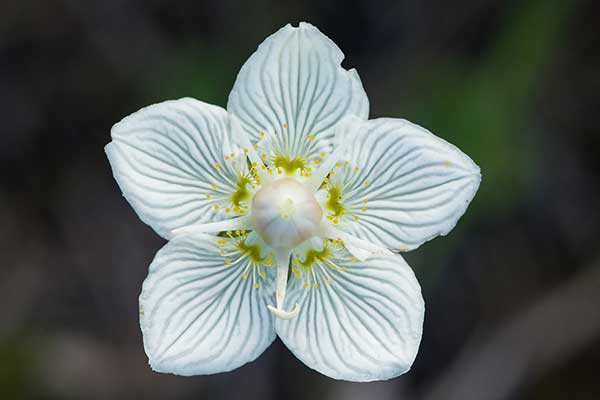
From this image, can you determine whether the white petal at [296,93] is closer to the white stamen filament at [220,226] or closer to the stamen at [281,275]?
the white stamen filament at [220,226]

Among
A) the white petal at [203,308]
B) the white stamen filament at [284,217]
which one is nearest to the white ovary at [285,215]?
the white stamen filament at [284,217]

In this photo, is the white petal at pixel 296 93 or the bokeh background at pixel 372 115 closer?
the white petal at pixel 296 93

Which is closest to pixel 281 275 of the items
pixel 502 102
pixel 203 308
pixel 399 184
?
pixel 203 308

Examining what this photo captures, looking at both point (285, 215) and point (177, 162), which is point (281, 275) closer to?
point (285, 215)

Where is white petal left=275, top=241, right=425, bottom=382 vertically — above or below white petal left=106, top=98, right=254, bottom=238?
below

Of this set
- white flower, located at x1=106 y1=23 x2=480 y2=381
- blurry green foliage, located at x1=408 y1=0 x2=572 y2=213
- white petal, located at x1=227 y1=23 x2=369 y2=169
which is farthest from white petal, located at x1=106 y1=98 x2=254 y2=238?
blurry green foliage, located at x1=408 y1=0 x2=572 y2=213

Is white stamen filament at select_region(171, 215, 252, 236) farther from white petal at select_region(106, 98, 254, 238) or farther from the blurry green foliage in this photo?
the blurry green foliage

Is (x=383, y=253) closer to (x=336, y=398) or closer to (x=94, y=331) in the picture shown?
(x=336, y=398)
